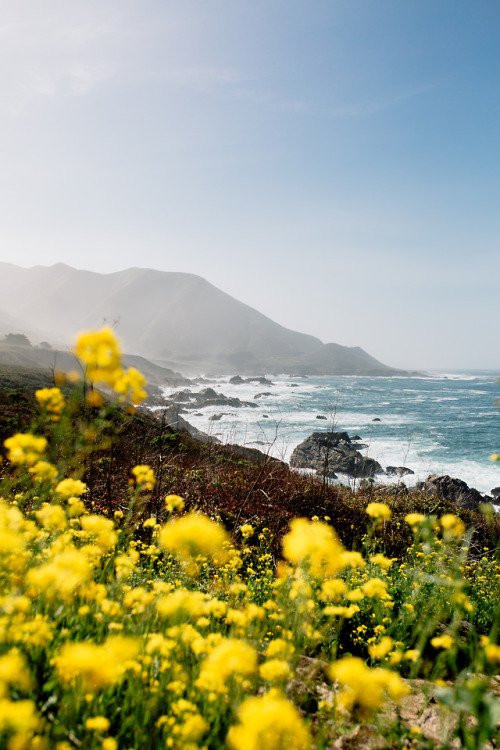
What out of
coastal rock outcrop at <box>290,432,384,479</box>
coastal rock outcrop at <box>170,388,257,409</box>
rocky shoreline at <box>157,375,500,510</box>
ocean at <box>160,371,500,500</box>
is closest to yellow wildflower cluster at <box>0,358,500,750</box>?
rocky shoreline at <box>157,375,500,510</box>

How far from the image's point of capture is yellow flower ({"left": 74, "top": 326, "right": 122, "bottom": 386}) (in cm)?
239

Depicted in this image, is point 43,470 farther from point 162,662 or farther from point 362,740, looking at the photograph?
point 362,740

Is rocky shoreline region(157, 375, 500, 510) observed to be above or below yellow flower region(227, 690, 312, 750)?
below

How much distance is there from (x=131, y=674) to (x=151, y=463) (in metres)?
6.27

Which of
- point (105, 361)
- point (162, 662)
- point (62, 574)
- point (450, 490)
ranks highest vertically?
point (105, 361)

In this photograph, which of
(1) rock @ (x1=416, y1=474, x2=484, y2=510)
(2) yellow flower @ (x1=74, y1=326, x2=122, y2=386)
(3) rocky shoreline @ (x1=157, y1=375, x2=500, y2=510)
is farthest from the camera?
(1) rock @ (x1=416, y1=474, x2=484, y2=510)

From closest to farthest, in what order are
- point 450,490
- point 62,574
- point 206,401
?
point 62,574
point 450,490
point 206,401

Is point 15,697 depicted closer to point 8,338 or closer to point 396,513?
point 396,513

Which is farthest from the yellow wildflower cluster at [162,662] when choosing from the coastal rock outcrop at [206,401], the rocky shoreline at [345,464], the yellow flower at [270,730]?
the coastal rock outcrop at [206,401]

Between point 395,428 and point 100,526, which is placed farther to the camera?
point 395,428

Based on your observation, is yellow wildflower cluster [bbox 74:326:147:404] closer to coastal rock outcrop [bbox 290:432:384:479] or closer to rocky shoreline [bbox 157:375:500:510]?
rocky shoreline [bbox 157:375:500:510]

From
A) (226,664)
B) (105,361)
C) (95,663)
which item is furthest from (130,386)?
(226,664)

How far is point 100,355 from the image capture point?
241 centimetres

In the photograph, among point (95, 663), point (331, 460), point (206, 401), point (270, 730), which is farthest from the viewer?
point (206, 401)
